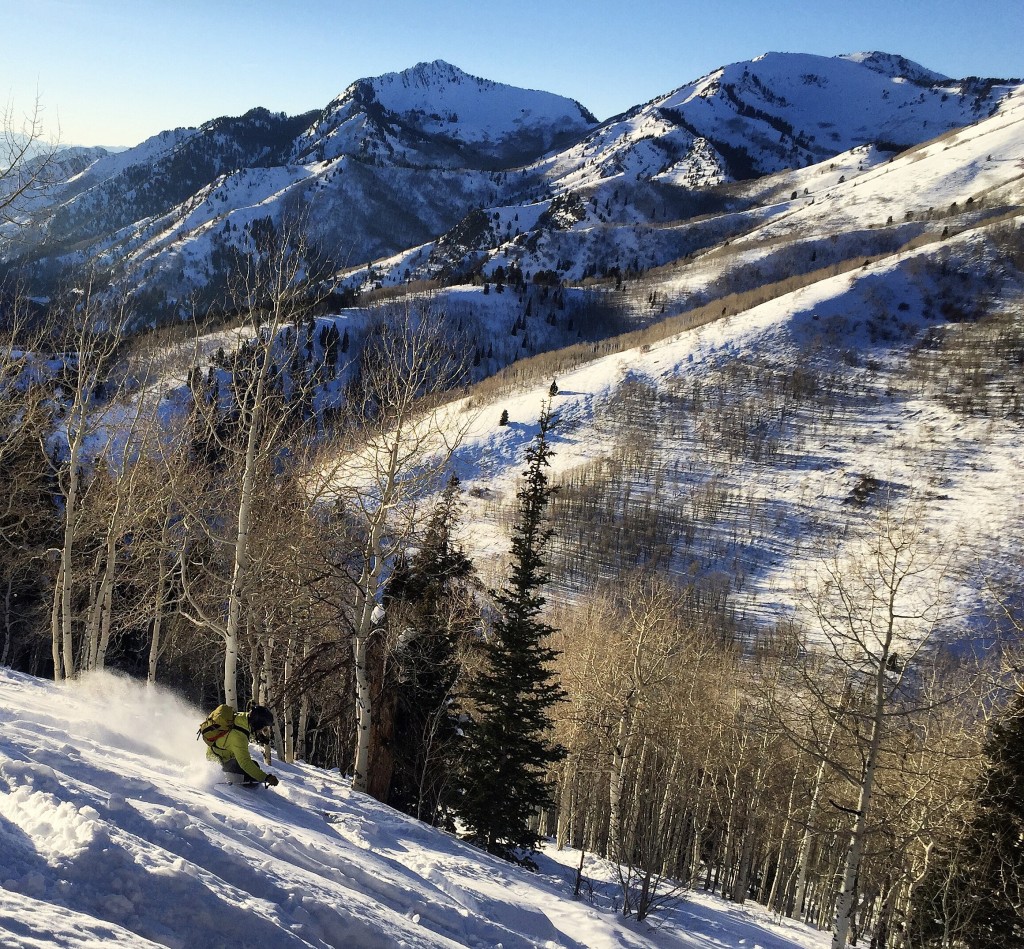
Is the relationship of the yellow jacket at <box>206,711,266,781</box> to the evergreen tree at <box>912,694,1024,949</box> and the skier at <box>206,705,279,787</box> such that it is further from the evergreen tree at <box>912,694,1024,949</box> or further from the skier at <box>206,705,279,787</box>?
the evergreen tree at <box>912,694,1024,949</box>

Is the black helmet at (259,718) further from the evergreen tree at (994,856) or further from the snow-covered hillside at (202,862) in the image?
the evergreen tree at (994,856)

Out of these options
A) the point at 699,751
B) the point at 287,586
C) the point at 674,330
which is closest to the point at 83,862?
the point at 287,586

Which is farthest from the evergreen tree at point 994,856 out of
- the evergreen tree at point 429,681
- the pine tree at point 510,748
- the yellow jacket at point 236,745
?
the yellow jacket at point 236,745

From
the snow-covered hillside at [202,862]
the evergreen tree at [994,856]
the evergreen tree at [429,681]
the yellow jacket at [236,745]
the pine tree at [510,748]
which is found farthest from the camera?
the evergreen tree at [429,681]

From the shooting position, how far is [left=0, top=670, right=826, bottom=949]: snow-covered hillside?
4953mm

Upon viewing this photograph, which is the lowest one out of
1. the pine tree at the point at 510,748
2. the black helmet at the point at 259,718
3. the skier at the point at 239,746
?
the pine tree at the point at 510,748

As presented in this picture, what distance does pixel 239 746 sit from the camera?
9.65 metres

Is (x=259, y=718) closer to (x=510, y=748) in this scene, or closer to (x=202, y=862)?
(x=202, y=862)

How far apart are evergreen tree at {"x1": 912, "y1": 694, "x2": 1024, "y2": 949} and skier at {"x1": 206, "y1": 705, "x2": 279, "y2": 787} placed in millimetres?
14593

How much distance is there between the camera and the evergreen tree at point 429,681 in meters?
20.5

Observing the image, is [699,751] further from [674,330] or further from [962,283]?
[962,283]

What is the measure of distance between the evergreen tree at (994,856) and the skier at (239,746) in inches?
575

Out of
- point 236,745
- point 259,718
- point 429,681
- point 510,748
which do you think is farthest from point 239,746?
point 429,681

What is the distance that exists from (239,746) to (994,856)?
16.9 m
